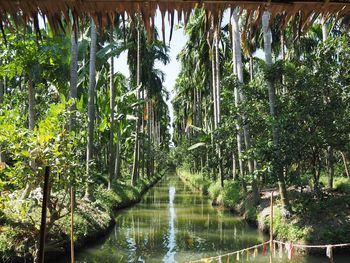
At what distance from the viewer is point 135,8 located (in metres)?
4.50

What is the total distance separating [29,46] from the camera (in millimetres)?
15219

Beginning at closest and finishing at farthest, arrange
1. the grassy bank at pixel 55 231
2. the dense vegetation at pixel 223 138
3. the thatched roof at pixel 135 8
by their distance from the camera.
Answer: the thatched roof at pixel 135 8 < the dense vegetation at pixel 223 138 < the grassy bank at pixel 55 231

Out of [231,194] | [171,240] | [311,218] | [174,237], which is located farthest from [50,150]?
[231,194]

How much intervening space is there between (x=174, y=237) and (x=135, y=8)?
44.2 feet

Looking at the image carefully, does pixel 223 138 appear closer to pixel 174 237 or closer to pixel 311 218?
pixel 174 237

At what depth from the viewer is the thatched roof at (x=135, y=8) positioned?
14.3 ft

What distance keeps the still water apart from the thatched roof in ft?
25.7

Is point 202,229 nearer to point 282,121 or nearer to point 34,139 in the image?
point 282,121

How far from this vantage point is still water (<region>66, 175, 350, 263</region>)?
43.7 ft

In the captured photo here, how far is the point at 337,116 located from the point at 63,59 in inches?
418

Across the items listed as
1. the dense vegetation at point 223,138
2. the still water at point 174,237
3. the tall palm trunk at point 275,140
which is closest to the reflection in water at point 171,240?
the still water at point 174,237

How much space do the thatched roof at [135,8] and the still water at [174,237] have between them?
7833 millimetres

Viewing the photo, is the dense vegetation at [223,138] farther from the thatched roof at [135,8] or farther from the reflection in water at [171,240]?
the thatched roof at [135,8]

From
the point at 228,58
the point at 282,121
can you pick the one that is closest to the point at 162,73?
the point at 228,58
